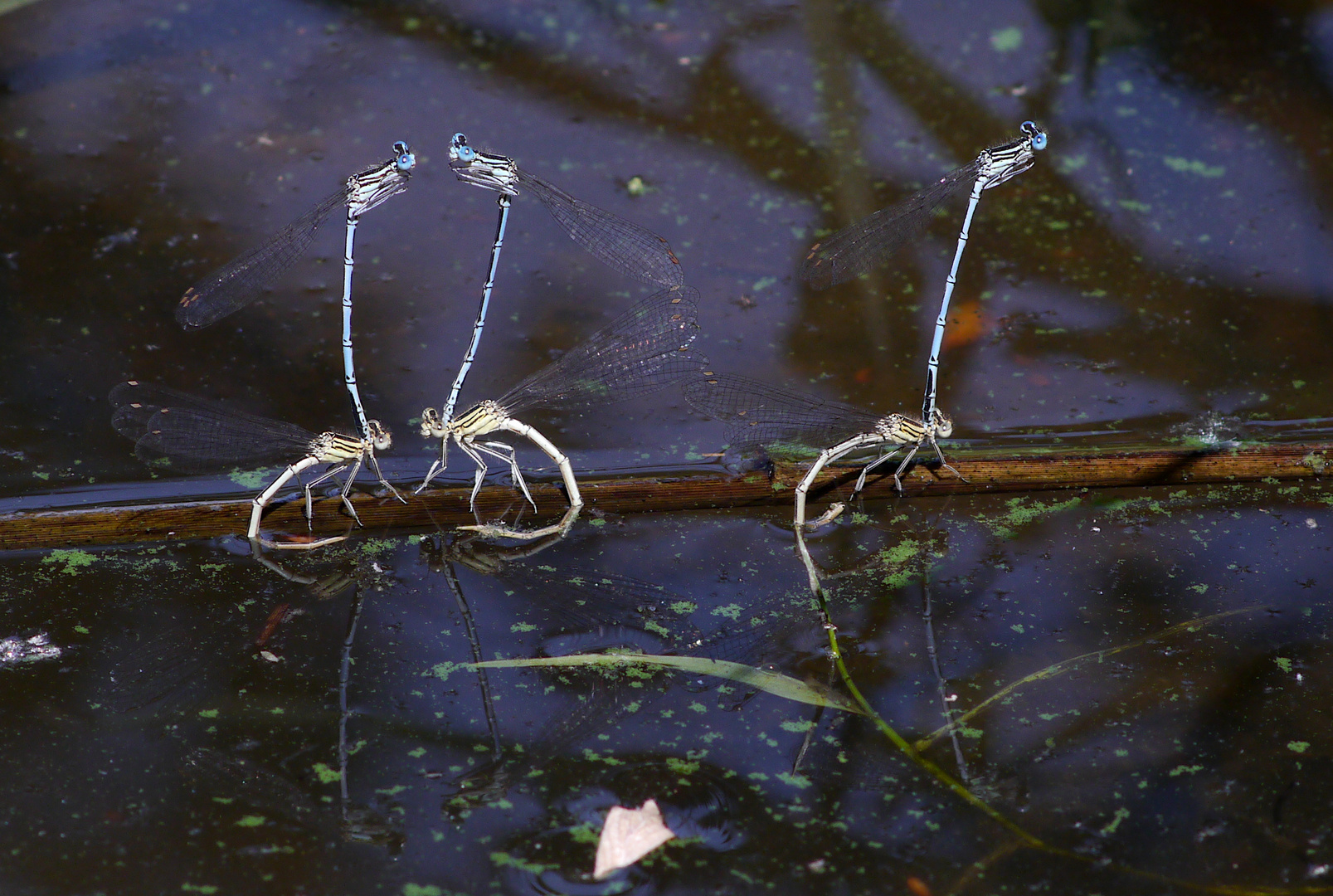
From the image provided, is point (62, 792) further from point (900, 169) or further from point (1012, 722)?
point (900, 169)

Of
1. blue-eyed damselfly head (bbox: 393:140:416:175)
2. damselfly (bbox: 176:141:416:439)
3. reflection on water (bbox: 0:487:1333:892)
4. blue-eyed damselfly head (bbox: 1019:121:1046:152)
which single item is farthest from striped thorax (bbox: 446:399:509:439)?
blue-eyed damselfly head (bbox: 1019:121:1046:152)

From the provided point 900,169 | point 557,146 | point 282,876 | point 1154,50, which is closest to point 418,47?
point 557,146

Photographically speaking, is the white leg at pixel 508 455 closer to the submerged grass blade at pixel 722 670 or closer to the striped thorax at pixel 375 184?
the submerged grass blade at pixel 722 670

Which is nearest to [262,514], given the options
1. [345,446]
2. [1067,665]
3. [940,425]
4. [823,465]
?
[345,446]

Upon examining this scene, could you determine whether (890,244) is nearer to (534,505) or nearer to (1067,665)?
(534,505)

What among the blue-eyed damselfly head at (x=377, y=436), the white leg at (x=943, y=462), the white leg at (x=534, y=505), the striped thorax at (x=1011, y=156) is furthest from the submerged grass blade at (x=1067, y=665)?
the blue-eyed damselfly head at (x=377, y=436)

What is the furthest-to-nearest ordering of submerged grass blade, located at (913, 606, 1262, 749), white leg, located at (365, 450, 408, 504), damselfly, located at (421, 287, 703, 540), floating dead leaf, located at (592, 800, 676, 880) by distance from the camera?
damselfly, located at (421, 287, 703, 540), white leg, located at (365, 450, 408, 504), submerged grass blade, located at (913, 606, 1262, 749), floating dead leaf, located at (592, 800, 676, 880)

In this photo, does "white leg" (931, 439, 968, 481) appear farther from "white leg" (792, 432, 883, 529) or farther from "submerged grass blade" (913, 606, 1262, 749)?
"submerged grass blade" (913, 606, 1262, 749)
